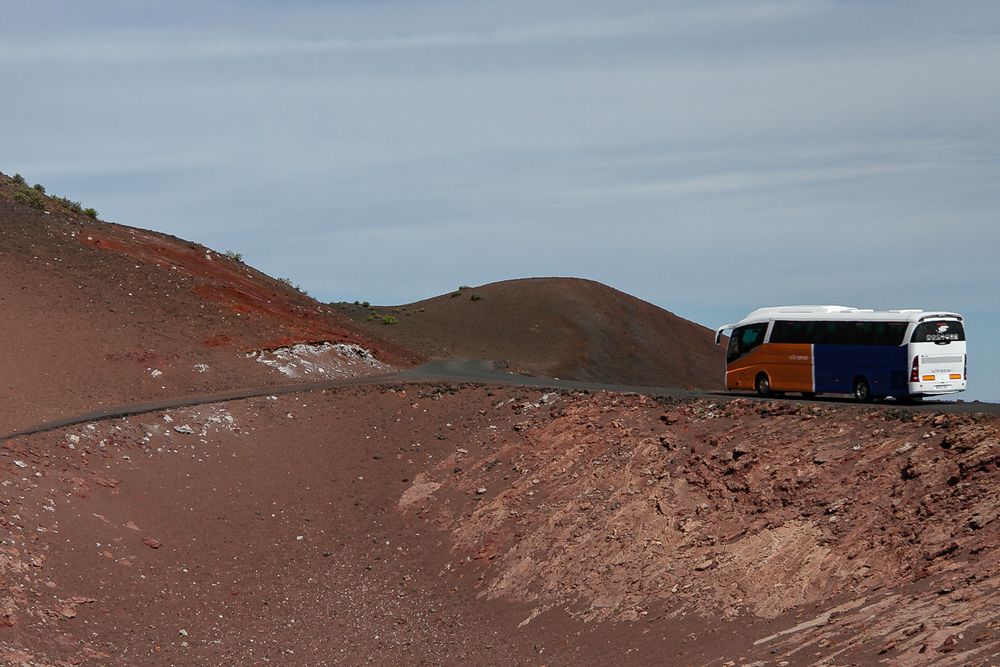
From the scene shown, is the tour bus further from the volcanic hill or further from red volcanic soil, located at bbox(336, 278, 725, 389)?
red volcanic soil, located at bbox(336, 278, 725, 389)

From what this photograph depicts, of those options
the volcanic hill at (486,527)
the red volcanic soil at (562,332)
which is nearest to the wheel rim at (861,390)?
the volcanic hill at (486,527)

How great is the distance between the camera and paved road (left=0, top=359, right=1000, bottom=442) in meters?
34.5

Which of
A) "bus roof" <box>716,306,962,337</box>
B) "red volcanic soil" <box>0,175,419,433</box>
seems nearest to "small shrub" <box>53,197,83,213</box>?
"red volcanic soil" <box>0,175,419,433</box>

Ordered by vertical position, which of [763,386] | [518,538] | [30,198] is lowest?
[518,538]

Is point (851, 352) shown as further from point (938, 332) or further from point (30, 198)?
point (30, 198)

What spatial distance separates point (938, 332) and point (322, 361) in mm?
29480

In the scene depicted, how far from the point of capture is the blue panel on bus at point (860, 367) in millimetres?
36656

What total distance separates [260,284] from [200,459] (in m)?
32.8

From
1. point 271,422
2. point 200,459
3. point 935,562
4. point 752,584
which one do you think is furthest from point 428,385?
point 935,562

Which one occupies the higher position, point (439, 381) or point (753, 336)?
point (753, 336)

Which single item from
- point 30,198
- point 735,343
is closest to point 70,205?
point 30,198

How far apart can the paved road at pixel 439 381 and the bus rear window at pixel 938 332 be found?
2018 millimetres

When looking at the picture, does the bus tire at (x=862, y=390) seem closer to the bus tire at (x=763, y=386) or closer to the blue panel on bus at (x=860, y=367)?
the blue panel on bus at (x=860, y=367)

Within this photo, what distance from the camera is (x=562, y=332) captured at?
92250 mm
